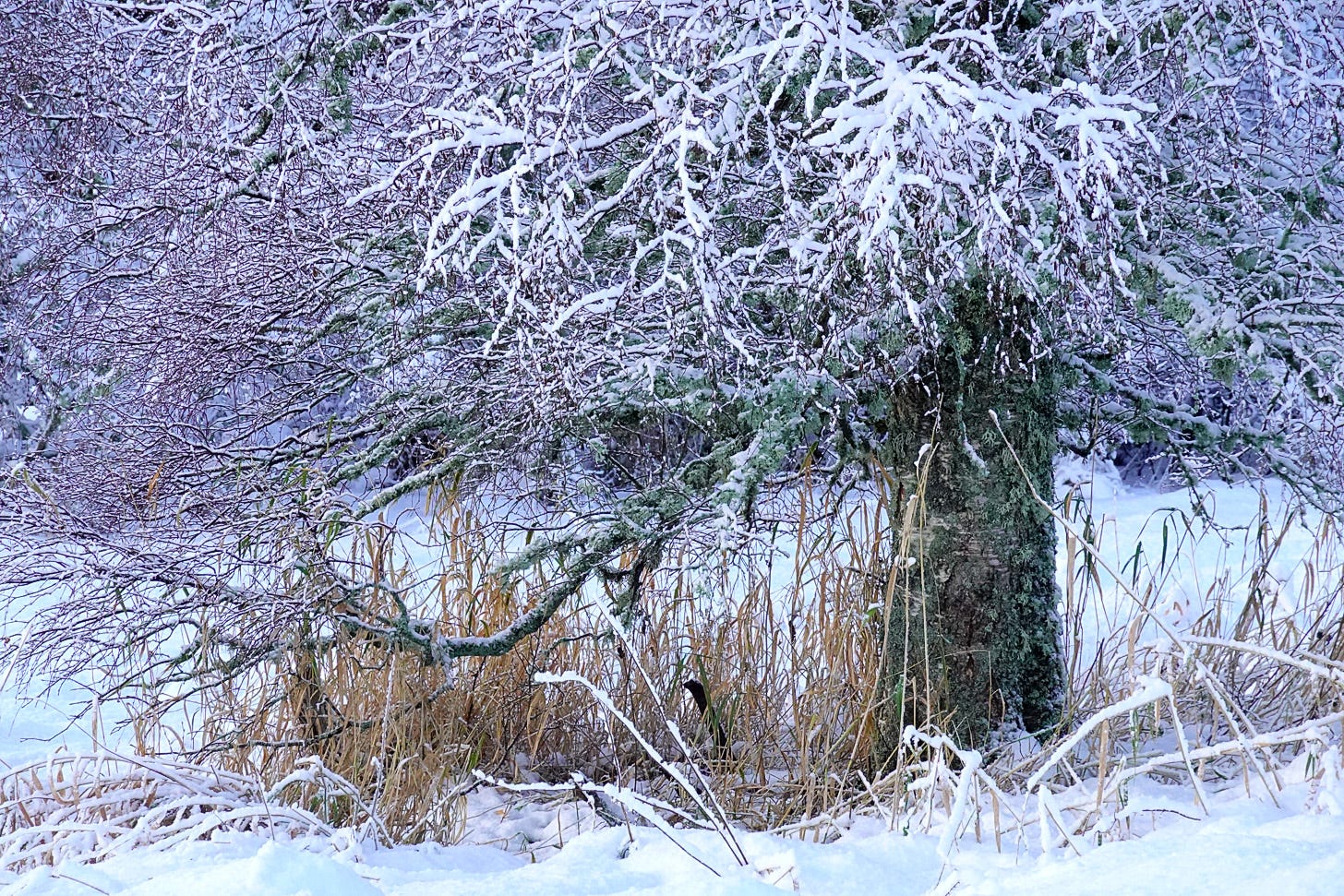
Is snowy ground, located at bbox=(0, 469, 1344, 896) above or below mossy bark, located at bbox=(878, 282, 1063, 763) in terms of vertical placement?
below

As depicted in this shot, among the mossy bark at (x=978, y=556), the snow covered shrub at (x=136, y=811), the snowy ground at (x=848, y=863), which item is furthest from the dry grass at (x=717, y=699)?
the snowy ground at (x=848, y=863)

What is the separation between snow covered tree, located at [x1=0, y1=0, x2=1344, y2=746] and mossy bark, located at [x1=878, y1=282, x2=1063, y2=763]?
0.04 ft

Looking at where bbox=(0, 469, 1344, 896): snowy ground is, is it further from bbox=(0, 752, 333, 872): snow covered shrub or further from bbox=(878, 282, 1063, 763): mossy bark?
bbox=(878, 282, 1063, 763): mossy bark

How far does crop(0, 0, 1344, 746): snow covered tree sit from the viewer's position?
2234 millimetres

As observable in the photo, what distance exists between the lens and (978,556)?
312 cm

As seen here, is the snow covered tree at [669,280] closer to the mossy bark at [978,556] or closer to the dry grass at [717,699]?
the mossy bark at [978,556]

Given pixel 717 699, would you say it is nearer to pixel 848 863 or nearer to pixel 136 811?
pixel 848 863

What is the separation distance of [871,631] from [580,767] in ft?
3.10

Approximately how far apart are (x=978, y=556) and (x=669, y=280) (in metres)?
1.11

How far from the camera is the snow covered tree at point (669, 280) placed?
2.23m

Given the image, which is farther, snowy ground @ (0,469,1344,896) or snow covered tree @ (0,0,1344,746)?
snow covered tree @ (0,0,1344,746)

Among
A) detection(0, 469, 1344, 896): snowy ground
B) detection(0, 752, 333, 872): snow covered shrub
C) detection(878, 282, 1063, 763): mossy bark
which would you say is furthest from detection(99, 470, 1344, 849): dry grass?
detection(0, 469, 1344, 896): snowy ground

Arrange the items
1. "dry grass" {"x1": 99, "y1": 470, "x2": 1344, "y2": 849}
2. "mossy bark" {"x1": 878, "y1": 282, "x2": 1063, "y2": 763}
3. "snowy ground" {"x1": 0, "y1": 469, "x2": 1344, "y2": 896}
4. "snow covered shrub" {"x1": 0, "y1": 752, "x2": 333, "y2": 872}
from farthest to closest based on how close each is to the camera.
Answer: "mossy bark" {"x1": 878, "y1": 282, "x2": 1063, "y2": 763}
"dry grass" {"x1": 99, "y1": 470, "x2": 1344, "y2": 849}
"snow covered shrub" {"x1": 0, "y1": 752, "x2": 333, "y2": 872}
"snowy ground" {"x1": 0, "y1": 469, "x2": 1344, "y2": 896}

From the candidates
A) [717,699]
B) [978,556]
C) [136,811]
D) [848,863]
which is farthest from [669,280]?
[136,811]
